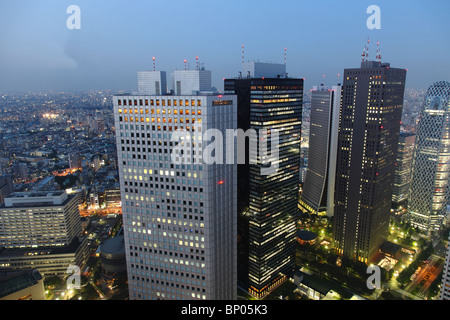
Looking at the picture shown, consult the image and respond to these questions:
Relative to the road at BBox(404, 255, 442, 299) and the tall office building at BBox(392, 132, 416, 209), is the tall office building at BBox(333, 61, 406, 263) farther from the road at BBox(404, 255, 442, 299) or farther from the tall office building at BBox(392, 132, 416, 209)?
the tall office building at BBox(392, 132, 416, 209)

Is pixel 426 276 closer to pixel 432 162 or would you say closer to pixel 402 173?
pixel 432 162

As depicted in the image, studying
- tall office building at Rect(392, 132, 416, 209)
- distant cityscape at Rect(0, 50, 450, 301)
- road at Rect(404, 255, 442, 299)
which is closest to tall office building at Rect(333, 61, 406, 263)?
distant cityscape at Rect(0, 50, 450, 301)

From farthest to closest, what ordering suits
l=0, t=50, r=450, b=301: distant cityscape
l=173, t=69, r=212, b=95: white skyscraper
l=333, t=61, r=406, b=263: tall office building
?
l=333, t=61, r=406, b=263: tall office building < l=173, t=69, r=212, b=95: white skyscraper < l=0, t=50, r=450, b=301: distant cityscape

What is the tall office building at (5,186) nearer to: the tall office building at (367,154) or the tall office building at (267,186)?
the tall office building at (267,186)

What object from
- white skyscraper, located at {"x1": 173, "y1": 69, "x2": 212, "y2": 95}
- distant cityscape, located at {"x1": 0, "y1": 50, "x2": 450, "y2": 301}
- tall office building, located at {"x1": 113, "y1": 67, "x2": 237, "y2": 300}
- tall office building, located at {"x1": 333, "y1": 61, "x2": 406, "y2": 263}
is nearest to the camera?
tall office building, located at {"x1": 113, "y1": 67, "x2": 237, "y2": 300}

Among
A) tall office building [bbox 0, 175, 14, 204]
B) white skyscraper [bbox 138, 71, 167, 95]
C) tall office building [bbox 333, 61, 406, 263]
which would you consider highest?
white skyscraper [bbox 138, 71, 167, 95]
